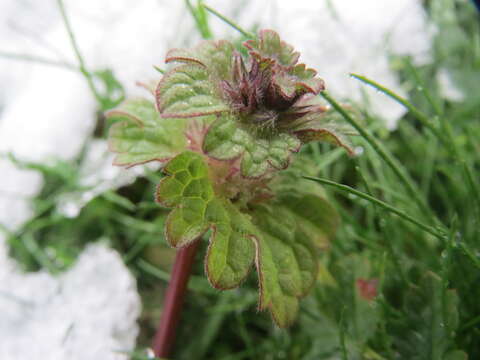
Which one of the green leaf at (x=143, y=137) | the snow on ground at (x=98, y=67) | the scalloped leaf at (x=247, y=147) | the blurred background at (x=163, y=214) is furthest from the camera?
the snow on ground at (x=98, y=67)

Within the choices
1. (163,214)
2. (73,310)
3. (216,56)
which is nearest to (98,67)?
(163,214)

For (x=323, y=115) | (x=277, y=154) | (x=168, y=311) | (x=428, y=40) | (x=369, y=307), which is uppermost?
(x=428, y=40)

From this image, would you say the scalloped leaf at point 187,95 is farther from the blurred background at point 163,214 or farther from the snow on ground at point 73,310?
the snow on ground at point 73,310

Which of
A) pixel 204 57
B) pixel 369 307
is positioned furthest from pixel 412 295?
pixel 204 57

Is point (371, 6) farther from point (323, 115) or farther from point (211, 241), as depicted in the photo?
point (211, 241)

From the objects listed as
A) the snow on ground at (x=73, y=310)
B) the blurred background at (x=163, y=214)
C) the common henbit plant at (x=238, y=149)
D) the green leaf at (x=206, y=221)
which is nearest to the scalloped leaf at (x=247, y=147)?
the common henbit plant at (x=238, y=149)

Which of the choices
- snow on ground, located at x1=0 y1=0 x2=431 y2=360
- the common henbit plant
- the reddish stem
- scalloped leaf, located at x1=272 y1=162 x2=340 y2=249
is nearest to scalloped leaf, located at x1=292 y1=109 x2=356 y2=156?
the common henbit plant
